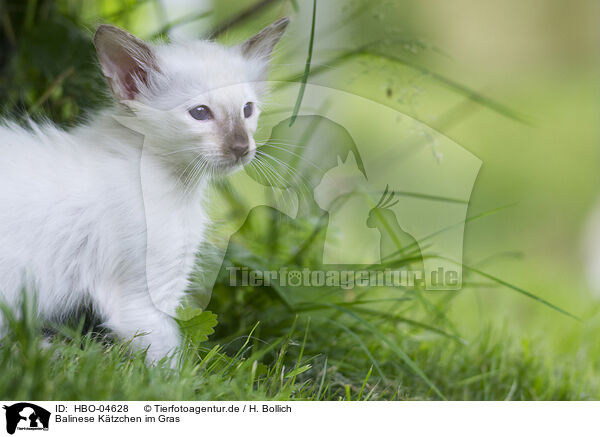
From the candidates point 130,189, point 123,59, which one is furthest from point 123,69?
point 130,189

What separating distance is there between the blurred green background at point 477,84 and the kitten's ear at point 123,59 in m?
0.14

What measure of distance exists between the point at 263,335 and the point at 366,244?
0.22 m

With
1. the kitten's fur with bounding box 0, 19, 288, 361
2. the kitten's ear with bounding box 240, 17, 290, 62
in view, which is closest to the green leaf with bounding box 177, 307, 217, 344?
the kitten's fur with bounding box 0, 19, 288, 361

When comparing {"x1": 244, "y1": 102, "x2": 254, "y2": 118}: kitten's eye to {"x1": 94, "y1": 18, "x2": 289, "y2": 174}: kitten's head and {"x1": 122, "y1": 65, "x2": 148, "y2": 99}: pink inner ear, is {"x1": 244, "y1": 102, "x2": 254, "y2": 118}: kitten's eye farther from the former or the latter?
{"x1": 122, "y1": 65, "x2": 148, "y2": 99}: pink inner ear

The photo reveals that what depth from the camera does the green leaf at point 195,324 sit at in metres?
0.76

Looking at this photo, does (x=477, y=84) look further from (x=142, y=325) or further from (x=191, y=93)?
(x=142, y=325)

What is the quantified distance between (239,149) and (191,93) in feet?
0.31

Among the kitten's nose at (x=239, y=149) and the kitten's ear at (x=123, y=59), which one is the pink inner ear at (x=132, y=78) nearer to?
the kitten's ear at (x=123, y=59)

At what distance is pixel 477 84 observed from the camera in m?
1.64

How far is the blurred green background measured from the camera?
3.18ft
